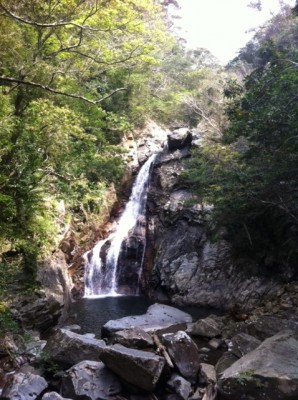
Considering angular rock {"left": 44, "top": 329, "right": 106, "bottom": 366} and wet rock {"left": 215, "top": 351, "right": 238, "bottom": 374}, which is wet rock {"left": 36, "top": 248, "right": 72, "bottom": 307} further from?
wet rock {"left": 215, "top": 351, "right": 238, "bottom": 374}

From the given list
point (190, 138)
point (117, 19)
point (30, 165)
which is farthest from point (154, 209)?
point (30, 165)

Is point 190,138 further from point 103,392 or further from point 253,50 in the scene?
point 103,392

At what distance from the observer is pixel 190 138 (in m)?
25.1

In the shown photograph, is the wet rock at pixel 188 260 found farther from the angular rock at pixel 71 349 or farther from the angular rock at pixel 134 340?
the angular rock at pixel 71 349

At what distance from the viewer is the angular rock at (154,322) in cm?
1048

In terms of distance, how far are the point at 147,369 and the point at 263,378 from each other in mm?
2122

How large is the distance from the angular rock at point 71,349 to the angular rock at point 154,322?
80.9 inches

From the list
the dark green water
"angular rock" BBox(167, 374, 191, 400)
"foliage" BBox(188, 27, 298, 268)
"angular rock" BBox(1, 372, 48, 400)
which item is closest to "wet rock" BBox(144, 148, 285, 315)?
the dark green water

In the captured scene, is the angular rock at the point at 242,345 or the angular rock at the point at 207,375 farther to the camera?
the angular rock at the point at 242,345

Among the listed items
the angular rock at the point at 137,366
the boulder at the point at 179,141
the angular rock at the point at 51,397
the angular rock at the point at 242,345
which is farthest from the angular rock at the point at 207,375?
the boulder at the point at 179,141

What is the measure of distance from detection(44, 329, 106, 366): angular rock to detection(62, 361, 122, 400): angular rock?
65cm

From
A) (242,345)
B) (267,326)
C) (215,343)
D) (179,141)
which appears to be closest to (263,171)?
(267,326)

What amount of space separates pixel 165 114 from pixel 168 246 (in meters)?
14.4

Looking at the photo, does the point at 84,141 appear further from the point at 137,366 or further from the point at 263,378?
the point at 263,378
